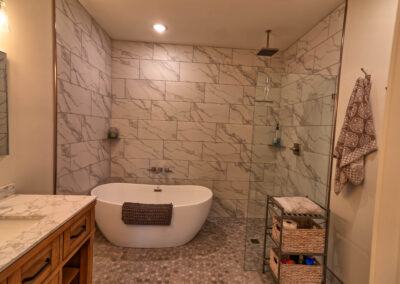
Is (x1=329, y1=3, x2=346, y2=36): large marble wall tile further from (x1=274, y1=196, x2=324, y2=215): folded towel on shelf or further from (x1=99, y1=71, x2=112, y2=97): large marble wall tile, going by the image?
(x1=99, y1=71, x2=112, y2=97): large marble wall tile

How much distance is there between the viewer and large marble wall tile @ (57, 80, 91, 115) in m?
2.03

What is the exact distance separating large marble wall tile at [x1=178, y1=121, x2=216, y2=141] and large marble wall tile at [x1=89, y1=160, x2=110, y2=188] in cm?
123

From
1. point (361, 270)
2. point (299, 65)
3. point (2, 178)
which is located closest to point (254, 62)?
point (299, 65)

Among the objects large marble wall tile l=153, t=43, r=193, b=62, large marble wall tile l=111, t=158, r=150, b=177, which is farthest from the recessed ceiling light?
large marble wall tile l=111, t=158, r=150, b=177

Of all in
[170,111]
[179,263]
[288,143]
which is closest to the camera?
[179,263]

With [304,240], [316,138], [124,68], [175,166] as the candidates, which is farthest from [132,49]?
[304,240]

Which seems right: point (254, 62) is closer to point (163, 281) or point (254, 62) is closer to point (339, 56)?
point (339, 56)

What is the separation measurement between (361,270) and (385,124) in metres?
1.76

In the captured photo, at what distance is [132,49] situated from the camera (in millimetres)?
3201

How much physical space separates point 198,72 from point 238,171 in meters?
1.76

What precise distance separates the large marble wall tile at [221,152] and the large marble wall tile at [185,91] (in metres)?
0.78

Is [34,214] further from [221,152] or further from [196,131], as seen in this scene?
[221,152]

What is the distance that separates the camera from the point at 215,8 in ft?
7.34

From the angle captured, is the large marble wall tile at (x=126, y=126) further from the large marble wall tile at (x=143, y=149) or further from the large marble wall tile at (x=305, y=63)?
the large marble wall tile at (x=305, y=63)
